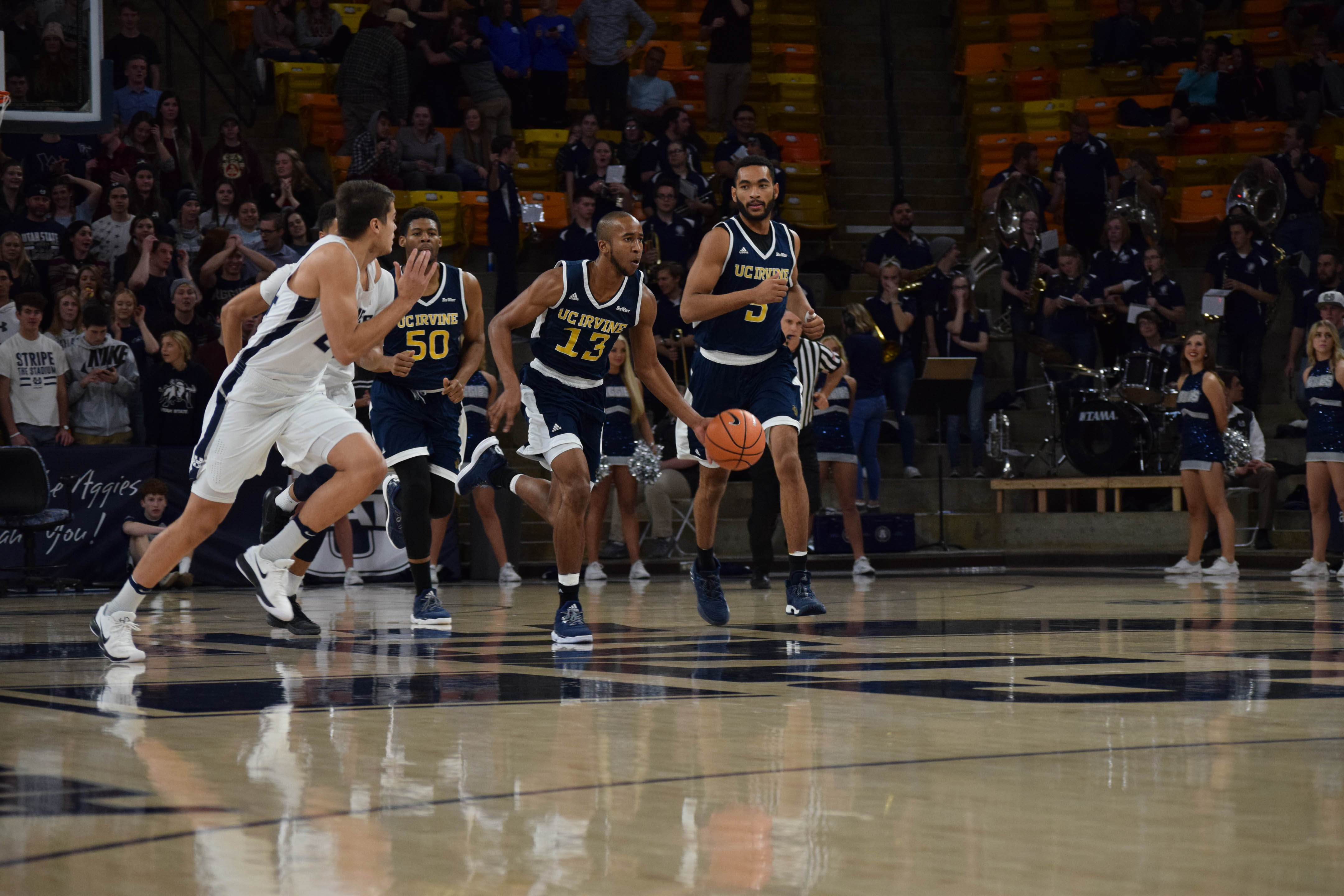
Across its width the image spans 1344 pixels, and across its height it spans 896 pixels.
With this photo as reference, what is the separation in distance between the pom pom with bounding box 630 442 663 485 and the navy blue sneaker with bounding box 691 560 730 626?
523 cm

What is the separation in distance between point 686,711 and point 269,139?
1445cm

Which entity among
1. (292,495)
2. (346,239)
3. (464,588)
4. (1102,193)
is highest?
(1102,193)

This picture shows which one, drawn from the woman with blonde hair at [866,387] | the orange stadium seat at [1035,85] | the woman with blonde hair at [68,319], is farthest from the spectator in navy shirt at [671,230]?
the orange stadium seat at [1035,85]

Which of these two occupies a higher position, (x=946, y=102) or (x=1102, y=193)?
(x=946, y=102)

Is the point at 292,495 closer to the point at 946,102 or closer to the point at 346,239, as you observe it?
the point at 346,239

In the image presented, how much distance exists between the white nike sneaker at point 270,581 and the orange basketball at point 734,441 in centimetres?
196

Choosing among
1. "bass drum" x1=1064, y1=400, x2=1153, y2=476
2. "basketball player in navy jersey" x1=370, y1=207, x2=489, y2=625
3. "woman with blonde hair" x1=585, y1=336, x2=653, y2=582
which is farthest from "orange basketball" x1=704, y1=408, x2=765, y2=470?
"bass drum" x1=1064, y1=400, x2=1153, y2=476

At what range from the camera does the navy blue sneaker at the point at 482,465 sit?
A: 891cm

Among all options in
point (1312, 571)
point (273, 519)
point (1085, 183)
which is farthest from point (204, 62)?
point (1312, 571)

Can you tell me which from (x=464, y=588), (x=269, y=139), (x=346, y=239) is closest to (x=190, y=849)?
(x=346, y=239)

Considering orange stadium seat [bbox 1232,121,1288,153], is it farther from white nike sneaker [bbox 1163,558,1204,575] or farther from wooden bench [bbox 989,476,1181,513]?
white nike sneaker [bbox 1163,558,1204,575]

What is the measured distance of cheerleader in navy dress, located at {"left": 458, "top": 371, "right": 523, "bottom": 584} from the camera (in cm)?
1181

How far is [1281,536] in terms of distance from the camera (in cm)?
1444

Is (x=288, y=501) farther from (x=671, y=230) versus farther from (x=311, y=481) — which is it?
(x=671, y=230)
